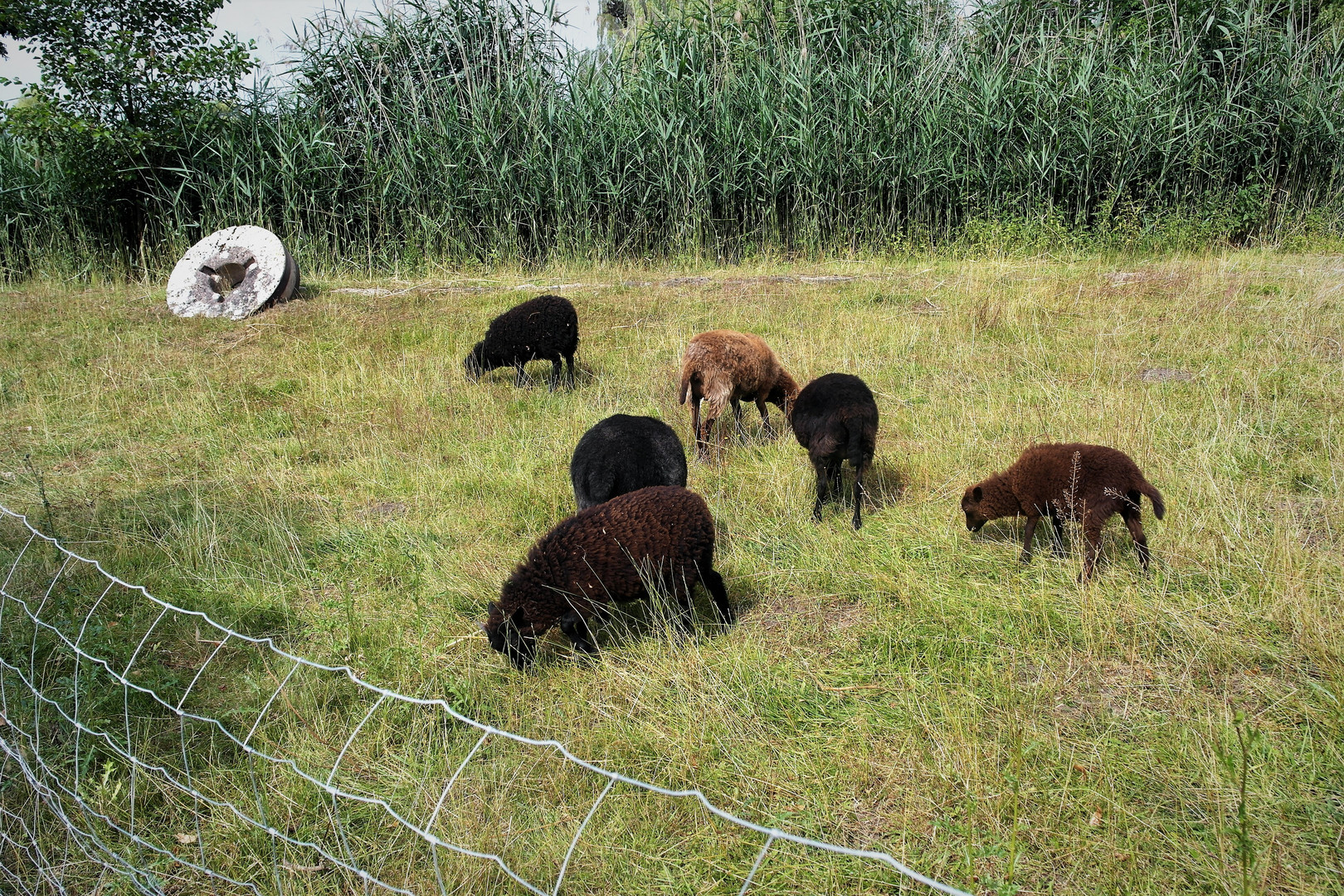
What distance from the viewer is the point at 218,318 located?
36.8 feet

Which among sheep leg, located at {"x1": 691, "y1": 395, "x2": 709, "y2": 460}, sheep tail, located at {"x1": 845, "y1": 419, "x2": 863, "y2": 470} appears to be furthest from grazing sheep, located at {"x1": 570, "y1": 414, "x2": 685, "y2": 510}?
sheep leg, located at {"x1": 691, "y1": 395, "x2": 709, "y2": 460}

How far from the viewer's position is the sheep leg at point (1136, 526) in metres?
4.33

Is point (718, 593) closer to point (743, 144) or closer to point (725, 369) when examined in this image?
point (725, 369)

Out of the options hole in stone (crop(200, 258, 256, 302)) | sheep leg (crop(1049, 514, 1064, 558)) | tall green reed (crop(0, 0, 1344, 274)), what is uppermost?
tall green reed (crop(0, 0, 1344, 274))

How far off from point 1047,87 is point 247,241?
38.9 ft

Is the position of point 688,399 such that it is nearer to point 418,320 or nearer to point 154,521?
point 154,521

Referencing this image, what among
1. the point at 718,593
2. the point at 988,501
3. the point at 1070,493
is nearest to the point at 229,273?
the point at 718,593

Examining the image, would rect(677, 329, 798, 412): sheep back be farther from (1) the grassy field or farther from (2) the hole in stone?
(2) the hole in stone

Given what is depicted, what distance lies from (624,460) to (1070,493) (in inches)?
92.9

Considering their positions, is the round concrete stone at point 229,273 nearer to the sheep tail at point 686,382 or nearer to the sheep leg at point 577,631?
the sheep tail at point 686,382

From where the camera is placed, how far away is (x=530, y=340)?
8.69 m

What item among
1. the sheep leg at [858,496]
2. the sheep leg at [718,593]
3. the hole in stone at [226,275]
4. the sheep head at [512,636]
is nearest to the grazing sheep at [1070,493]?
the sheep leg at [858,496]

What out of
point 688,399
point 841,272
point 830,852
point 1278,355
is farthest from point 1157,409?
point 841,272

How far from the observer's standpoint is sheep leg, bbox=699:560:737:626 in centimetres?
430
